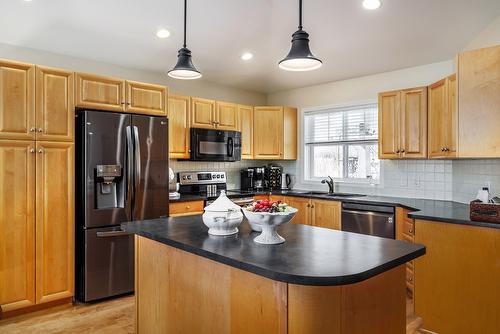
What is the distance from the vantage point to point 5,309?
296cm

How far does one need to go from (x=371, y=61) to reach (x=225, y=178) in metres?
2.42

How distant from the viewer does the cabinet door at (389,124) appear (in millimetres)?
3879

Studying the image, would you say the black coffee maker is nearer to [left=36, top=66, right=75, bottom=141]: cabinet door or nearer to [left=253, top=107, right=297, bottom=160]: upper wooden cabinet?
[left=253, top=107, right=297, bottom=160]: upper wooden cabinet

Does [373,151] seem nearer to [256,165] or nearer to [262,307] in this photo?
[256,165]

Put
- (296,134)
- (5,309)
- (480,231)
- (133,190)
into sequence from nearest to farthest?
(480,231) < (5,309) < (133,190) < (296,134)

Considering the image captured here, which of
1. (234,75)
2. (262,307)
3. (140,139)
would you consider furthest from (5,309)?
(234,75)

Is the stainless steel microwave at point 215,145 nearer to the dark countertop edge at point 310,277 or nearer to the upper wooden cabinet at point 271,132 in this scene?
the upper wooden cabinet at point 271,132

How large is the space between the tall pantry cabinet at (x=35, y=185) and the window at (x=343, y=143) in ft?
10.7

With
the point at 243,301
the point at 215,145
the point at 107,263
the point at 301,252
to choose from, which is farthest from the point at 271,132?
the point at 243,301

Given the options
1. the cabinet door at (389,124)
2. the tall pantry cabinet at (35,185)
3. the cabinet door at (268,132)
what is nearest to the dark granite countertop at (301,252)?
the tall pantry cabinet at (35,185)

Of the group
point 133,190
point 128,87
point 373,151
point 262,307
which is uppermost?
point 128,87

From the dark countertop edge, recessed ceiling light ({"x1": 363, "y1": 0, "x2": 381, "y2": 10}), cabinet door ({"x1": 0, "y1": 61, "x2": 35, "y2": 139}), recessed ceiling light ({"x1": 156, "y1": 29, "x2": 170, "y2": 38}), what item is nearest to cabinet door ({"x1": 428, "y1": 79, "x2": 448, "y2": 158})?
recessed ceiling light ({"x1": 363, "y1": 0, "x2": 381, "y2": 10})

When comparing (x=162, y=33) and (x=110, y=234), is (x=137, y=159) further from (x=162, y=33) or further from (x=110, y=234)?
(x=162, y=33)

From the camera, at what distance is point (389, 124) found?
3.95m
